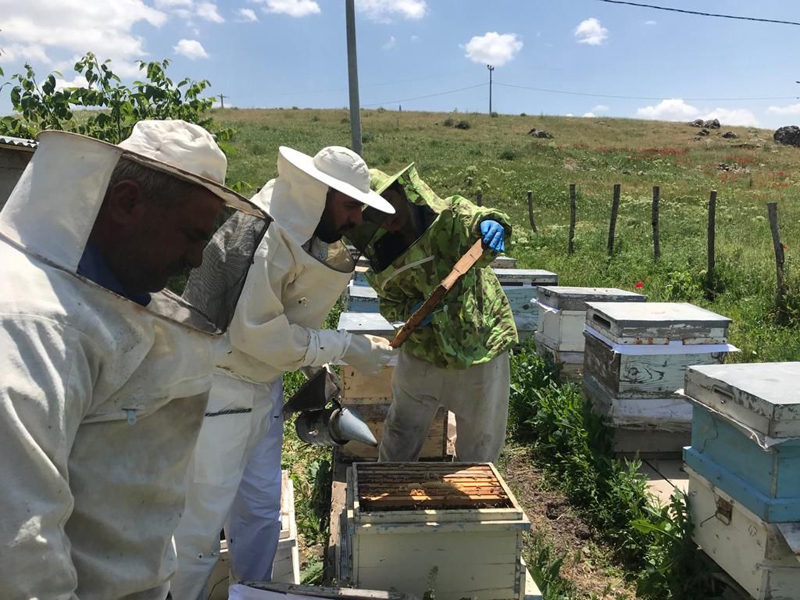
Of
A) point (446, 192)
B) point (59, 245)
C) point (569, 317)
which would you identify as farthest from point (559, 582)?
point (446, 192)

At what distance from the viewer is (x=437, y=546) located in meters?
2.27

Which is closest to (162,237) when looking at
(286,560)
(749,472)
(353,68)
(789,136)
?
(286,560)

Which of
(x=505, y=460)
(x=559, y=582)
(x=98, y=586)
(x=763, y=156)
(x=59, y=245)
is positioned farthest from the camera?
(x=763, y=156)

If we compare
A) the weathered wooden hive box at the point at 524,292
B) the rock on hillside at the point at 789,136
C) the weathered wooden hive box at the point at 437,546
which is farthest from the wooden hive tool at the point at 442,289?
the rock on hillside at the point at 789,136

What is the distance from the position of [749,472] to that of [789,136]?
44883 mm

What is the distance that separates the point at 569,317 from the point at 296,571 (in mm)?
3043

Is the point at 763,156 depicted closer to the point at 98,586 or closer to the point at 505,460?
the point at 505,460

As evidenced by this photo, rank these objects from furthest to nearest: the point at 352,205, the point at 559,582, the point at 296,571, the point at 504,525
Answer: the point at 559,582
the point at 296,571
the point at 352,205
the point at 504,525

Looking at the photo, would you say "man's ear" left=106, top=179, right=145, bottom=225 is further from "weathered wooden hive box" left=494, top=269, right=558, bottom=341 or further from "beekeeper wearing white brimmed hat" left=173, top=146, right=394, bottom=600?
"weathered wooden hive box" left=494, top=269, right=558, bottom=341

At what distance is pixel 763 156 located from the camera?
3244 cm

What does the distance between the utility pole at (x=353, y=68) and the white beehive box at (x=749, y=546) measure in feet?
15.4

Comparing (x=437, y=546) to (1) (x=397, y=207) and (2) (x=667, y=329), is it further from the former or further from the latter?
(2) (x=667, y=329)

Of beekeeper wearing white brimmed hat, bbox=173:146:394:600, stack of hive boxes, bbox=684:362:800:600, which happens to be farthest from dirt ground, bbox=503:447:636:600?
beekeeper wearing white brimmed hat, bbox=173:146:394:600

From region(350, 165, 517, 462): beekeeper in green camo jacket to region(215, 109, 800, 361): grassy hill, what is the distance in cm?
324
